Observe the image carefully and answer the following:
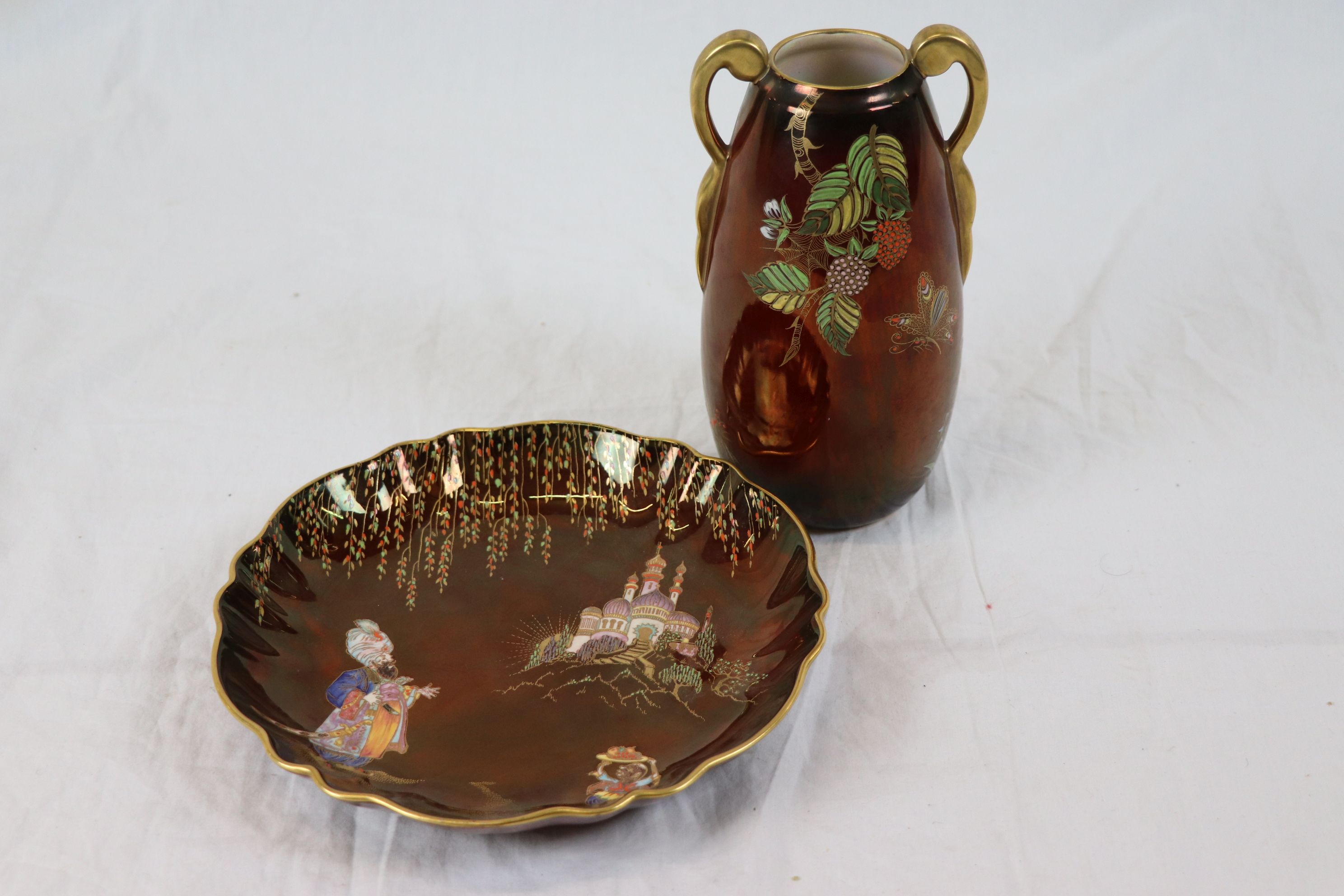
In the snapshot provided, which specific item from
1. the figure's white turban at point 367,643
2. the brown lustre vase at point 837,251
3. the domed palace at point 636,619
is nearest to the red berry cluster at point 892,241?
the brown lustre vase at point 837,251

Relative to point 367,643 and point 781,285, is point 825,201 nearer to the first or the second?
point 781,285

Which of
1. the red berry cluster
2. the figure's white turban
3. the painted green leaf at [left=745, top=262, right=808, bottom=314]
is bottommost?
the figure's white turban

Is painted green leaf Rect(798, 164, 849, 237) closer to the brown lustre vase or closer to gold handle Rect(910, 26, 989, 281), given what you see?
the brown lustre vase

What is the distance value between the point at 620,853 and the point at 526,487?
16.5 inches

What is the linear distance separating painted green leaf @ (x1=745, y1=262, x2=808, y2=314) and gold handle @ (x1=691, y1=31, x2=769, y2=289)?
0.08m

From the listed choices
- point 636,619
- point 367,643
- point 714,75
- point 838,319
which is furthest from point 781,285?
point 367,643

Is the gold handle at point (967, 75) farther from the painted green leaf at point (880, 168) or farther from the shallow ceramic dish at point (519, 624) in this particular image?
the shallow ceramic dish at point (519, 624)

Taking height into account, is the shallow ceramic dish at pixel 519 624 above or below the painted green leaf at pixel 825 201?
below

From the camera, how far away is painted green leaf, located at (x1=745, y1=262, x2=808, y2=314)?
3.24 feet

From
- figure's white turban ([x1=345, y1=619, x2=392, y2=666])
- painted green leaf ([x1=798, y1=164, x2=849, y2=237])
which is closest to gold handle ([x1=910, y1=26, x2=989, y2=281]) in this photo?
painted green leaf ([x1=798, y1=164, x2=849, y2=237])

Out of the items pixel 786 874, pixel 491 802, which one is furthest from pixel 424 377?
pixel 786 874

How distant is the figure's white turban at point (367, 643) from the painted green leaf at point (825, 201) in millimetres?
500

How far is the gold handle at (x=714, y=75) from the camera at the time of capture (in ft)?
3.13

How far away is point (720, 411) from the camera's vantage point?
3.71ft
